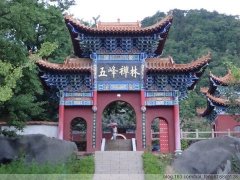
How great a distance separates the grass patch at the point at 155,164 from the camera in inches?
562

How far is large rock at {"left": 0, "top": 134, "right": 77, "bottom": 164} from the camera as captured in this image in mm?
15719

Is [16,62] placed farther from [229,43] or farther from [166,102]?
[229,43]

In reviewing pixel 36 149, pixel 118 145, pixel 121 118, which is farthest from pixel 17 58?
pixel 121 118

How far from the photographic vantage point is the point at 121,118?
33094 millimetres

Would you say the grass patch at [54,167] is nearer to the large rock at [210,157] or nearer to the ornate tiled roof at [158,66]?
the large rock at [210,157]

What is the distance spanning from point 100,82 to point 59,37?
856cm

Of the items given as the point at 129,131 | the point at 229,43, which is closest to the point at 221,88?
the point at 129,131

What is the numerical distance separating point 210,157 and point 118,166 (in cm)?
374

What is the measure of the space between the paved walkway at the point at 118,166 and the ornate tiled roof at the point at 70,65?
4.18 metres

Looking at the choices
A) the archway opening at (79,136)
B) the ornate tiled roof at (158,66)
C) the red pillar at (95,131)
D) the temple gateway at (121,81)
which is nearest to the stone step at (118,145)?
the temple gateway at (121,81)

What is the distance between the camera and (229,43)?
199ft

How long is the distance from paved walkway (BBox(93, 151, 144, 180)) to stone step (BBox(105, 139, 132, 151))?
2.71 meters

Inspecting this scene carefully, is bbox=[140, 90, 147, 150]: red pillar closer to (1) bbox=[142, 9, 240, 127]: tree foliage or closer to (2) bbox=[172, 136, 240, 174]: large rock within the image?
(2) bbox=[172, 136, 240, 174]: large rock

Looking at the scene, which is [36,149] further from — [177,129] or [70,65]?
[177,129]
